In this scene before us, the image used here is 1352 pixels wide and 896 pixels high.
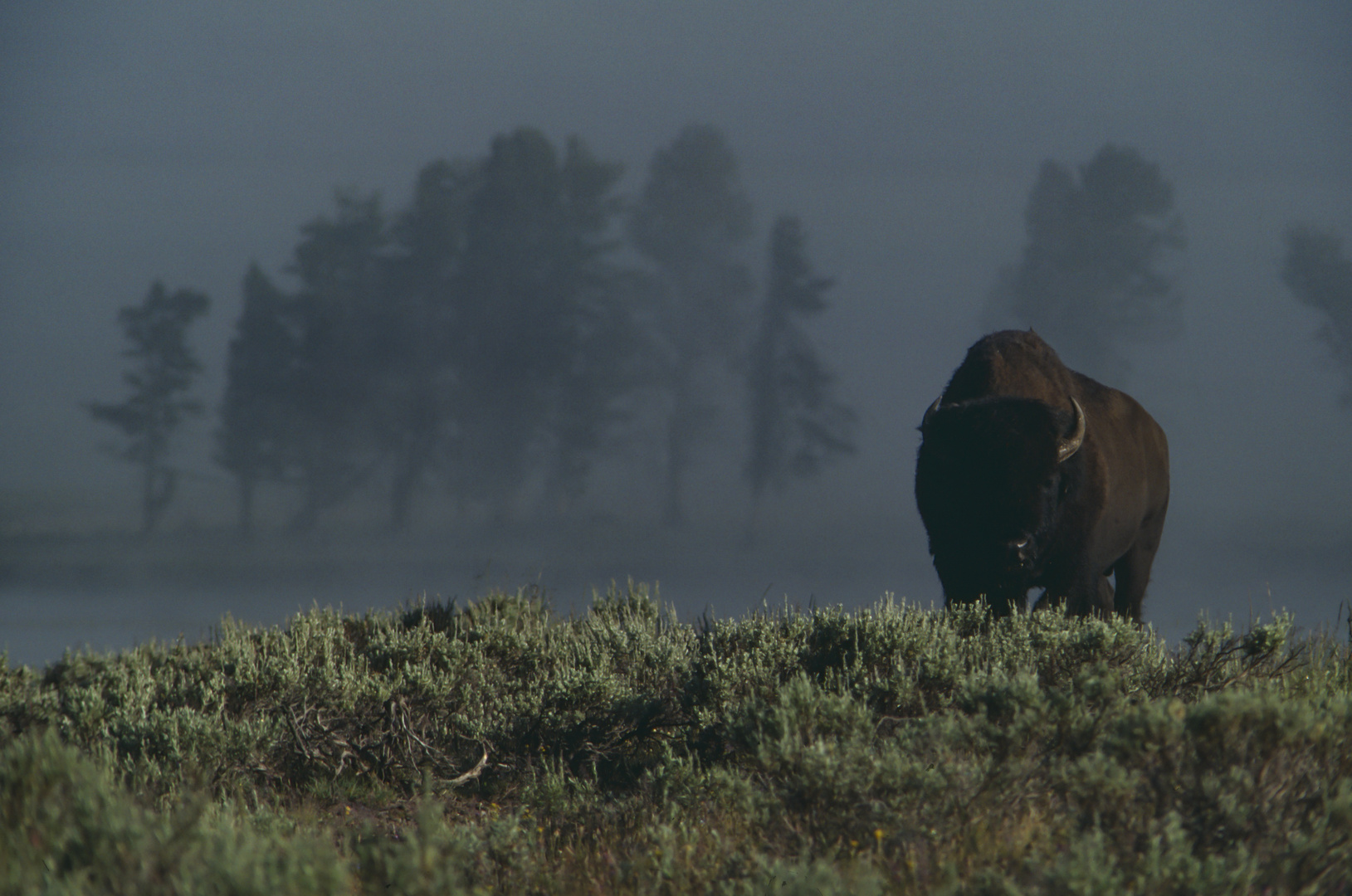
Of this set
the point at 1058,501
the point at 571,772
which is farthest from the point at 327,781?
the point at 1058,501

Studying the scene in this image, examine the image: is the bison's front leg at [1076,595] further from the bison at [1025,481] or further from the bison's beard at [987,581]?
the bison's beard at [987,581]

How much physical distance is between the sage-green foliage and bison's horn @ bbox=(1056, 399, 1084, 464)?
143 centimetres

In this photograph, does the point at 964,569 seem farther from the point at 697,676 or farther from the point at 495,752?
the point at 495,752

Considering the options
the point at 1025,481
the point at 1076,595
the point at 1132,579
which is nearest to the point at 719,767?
the point at 1025,481

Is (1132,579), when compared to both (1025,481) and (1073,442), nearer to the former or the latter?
(1073,442)

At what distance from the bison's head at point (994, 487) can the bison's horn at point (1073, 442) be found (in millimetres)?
11

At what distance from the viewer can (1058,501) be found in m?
8.25

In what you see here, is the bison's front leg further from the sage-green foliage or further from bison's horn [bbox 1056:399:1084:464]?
the sage-green foliage

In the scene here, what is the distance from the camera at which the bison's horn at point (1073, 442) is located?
26.5ft

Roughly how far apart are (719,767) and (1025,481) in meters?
3.63

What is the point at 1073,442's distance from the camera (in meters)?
8.24

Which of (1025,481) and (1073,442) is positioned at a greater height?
(1073,442)

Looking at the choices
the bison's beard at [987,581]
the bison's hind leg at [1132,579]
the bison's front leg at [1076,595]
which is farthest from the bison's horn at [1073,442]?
the bison's hind leg at [1132,579]

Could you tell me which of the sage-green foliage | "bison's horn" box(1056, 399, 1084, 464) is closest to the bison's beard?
the sage-green foliage
